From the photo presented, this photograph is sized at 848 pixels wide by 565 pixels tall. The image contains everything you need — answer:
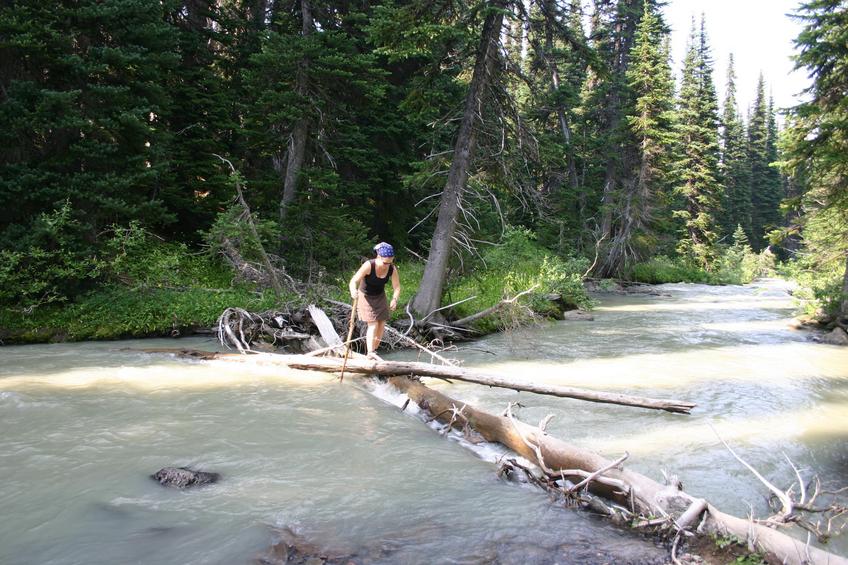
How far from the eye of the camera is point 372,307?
8953 mm

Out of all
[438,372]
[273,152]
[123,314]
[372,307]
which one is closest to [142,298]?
[123,314]

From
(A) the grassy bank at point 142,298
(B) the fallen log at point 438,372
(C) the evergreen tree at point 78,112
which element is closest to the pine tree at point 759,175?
(A) the grassy bank at point 142,298

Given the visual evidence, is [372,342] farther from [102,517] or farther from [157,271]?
[157,271]

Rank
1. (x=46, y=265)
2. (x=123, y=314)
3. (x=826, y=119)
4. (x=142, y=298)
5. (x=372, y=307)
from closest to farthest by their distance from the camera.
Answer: (x=372, y=307)
(x=46, y=265)
(x=123, y=314)
(x=142, y=298)
(x=826, y=119)

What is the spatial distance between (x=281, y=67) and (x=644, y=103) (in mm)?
20579

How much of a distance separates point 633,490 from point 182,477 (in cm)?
396

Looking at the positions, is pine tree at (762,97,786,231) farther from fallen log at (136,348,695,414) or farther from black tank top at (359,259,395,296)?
fallen log at (136,348,695,414)

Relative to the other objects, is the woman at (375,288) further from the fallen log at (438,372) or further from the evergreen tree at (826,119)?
the evergreen tree at (826,119)

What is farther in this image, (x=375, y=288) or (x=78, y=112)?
(x=78, y=112)

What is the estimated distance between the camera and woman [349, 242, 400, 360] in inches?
336

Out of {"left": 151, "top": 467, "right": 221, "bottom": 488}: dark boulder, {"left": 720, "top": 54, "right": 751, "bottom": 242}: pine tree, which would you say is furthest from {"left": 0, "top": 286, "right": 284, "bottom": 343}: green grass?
{"left": 720, "top": 54, "right": 751, "bottom": 242}: pine tree

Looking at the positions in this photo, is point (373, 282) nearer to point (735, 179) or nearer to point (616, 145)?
point (616, 145)

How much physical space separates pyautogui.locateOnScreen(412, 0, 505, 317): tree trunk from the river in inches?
109

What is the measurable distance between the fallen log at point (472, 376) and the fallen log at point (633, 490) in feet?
2.21
